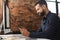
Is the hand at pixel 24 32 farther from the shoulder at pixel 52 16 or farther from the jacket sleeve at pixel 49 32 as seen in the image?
the shoulder at pixel 52 16

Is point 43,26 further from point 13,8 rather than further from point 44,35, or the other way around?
point 13,8

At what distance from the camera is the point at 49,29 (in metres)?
1.98

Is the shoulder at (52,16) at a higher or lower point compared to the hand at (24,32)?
higher

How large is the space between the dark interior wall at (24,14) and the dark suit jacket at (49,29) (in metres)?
0.10

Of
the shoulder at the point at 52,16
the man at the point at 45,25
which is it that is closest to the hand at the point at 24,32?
the man at the point at 45,25

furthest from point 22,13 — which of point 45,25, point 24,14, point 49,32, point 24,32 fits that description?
point 49,32

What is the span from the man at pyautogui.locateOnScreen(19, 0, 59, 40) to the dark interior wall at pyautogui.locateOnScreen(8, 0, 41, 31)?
0.09 meters

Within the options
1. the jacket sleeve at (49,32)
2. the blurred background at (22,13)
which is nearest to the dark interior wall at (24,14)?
the blurred background at (22,13)

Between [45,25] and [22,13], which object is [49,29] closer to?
[45,25]

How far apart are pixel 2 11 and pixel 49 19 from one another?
816mm

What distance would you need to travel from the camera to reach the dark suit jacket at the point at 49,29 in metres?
1.98

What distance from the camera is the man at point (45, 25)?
198 cm

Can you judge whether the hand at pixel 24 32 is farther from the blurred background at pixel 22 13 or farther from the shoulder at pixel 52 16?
the shoulder at pixel 52 16

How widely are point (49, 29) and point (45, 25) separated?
0.31 ft
